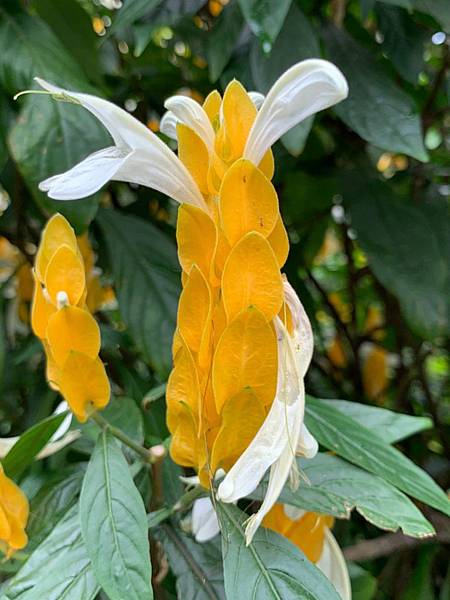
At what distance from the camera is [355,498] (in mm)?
419

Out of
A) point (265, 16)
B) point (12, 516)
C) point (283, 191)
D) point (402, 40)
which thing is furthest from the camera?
point (283, 191)

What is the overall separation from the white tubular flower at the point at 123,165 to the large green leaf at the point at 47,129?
0.85ft

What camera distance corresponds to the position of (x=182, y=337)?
35 centimetres

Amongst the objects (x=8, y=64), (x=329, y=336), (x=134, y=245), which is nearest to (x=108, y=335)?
(x=134, y=245)

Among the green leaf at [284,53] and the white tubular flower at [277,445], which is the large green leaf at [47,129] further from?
the white tubular flower at [277,445]

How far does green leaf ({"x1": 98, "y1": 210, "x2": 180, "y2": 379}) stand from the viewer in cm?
70

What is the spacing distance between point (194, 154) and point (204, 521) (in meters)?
0.23

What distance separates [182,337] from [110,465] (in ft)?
0.29

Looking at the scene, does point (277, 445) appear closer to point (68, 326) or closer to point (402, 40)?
point (68, 326)

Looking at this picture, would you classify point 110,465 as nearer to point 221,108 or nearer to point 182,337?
point 182,337

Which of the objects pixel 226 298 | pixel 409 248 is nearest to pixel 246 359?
pixel 226 298

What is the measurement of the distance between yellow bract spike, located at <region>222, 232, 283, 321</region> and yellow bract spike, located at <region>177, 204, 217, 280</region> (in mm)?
27

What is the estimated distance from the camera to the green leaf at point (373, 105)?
63 cm

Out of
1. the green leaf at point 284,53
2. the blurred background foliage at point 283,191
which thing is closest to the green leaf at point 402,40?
the blurred background foliage at point 283,191
